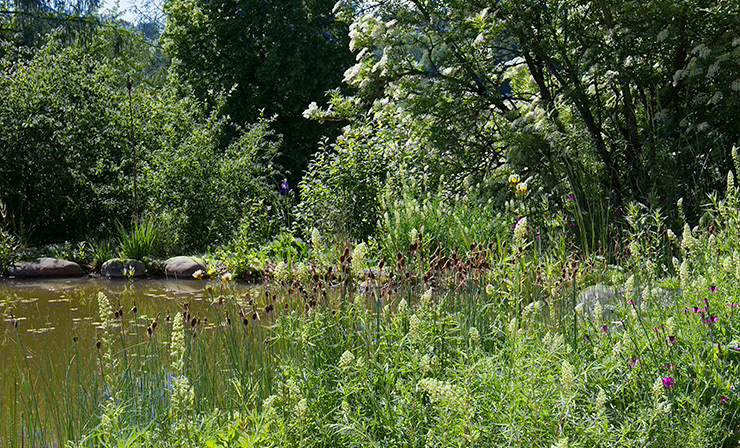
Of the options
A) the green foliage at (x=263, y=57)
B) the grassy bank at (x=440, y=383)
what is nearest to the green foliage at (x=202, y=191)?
the green foliage at (x=263, y=57)

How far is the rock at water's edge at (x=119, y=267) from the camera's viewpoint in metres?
9.40

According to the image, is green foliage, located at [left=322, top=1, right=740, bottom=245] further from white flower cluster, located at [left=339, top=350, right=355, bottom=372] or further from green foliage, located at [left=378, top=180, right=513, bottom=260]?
white flower cluster, located at [left=339, top=350, right=355, bottom=372]

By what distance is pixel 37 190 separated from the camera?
11.4 m

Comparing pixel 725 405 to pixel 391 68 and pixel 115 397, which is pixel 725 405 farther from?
pixel 391 68

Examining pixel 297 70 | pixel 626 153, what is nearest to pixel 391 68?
pixel 626 153

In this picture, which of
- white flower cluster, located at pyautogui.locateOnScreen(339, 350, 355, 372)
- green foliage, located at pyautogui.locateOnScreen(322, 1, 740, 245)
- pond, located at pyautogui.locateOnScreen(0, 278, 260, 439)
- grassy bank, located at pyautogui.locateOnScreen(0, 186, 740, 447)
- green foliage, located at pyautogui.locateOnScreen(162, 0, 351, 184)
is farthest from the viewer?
green foliage, located at pyautogui.locateOnScreen(162, 0, 351, 184)

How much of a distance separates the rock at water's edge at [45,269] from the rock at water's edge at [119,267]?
419 millimetres

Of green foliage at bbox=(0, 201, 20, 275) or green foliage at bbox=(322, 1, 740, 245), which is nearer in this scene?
green foliage at bbox=(322, 1, 740, 245)

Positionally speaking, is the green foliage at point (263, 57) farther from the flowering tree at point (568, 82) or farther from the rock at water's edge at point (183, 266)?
the flowering tree at point (568, 82)

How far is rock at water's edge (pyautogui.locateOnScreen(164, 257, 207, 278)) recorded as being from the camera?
30.1 ft

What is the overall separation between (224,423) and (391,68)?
20.4 ft

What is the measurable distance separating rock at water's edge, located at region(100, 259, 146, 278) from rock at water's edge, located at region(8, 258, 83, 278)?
0.42 meters

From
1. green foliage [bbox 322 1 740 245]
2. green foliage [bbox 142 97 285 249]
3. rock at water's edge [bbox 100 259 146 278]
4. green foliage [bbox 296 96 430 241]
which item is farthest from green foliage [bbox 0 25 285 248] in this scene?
green foliage [bbox 322 1 740 245]

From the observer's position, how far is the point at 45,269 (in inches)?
371
